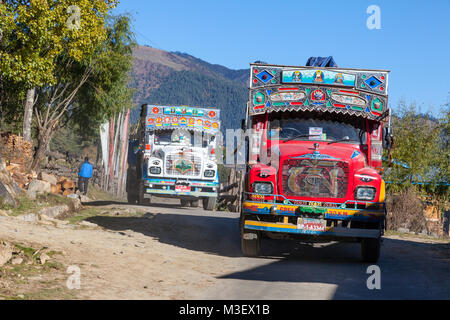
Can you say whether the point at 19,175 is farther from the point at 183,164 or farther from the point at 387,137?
the point at 387,137

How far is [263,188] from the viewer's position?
10.2 meters

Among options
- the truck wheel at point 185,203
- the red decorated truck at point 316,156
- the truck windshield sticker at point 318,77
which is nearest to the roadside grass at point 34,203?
the red decorated truck at point 316,156

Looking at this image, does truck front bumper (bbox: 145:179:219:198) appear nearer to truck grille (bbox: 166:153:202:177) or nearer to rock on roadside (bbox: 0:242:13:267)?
truck grille (bbox: 166:153:202:177)

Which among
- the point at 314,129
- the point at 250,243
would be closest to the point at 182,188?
the point at 314,129

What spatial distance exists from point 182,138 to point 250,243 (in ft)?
39.2

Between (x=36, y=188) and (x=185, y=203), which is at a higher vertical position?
(x=36, y=188)

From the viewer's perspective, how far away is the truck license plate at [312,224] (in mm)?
10055

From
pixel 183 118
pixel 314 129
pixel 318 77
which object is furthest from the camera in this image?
pixel 183 118

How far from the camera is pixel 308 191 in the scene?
10.2 m

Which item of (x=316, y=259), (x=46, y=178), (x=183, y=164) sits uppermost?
(x=183, y=164)

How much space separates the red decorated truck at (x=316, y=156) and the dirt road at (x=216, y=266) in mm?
698
